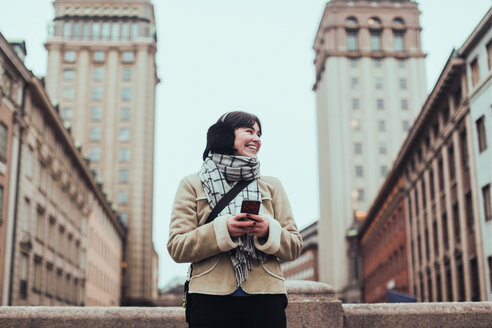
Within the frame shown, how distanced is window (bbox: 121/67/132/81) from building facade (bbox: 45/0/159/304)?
0.44 feet

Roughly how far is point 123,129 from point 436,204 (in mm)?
58593

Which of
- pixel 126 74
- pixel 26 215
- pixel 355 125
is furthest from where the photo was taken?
pixel 126 74

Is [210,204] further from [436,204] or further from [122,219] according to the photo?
[122,219]

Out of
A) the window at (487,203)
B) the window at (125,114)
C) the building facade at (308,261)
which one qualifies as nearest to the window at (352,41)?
the window at (125,114)

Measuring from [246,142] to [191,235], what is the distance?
0.71m

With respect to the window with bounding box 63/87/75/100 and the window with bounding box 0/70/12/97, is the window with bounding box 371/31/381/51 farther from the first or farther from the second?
the window with bounding box 0/70/12/97

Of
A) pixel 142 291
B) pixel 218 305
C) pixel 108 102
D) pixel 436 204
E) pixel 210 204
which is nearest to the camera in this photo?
pixel 218 305

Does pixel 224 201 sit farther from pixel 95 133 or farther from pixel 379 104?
pixel 379 104

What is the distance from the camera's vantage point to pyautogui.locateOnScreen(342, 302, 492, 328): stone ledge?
745cm

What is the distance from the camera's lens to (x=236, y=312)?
13.0 feet

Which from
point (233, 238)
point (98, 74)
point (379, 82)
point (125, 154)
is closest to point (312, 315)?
point (233, 238)

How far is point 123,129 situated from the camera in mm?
92562

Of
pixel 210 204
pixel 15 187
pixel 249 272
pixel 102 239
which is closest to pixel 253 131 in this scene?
pixel 210 204

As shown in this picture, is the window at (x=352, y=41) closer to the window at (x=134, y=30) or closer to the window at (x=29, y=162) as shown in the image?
the window at (x=134, y=30)
